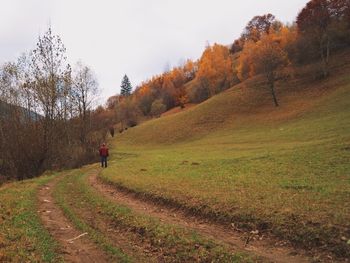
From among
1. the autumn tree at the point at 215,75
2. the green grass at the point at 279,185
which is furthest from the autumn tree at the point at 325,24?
the green grass at the point at 279,185

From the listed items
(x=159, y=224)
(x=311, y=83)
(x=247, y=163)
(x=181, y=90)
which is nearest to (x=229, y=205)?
(x=159, y=224)

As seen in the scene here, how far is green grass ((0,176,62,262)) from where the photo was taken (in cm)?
938

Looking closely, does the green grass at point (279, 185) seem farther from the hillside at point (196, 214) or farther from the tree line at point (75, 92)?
the tree line at point (75, 92)

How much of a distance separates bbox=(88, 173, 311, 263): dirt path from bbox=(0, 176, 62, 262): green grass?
13.0ft

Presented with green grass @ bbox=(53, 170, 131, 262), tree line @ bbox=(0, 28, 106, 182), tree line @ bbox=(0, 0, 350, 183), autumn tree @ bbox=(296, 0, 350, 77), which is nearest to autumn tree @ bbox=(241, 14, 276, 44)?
tree line @ bbox=(0, 0, 350, 183)

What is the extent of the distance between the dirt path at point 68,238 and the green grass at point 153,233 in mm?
357

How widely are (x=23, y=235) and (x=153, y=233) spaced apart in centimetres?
426

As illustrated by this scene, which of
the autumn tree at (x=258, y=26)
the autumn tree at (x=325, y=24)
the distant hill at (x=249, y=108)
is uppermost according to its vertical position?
the autumn tree at (x=258, y=26)

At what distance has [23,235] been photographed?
1121 centimetres

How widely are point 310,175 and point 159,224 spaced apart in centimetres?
882

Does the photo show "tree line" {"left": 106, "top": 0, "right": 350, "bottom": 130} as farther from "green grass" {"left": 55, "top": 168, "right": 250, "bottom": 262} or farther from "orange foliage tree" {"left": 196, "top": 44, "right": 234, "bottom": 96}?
"green grass" {"left": 55, "top": 168, "right": 250, "bottom": 262}

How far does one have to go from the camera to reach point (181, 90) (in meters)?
128

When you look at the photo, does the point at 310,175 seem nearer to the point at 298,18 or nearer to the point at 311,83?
the point at 311,83

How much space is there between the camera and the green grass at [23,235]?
30.8ft
